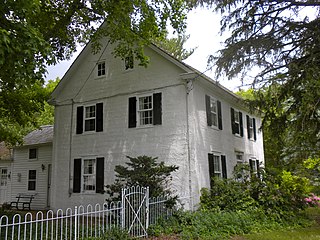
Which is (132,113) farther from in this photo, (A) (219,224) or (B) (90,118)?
(A) (219,224)

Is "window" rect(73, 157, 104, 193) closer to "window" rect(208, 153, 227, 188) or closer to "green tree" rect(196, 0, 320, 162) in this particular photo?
"window" rect(208, 153, 227, 188)

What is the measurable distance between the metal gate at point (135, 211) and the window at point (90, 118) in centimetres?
722

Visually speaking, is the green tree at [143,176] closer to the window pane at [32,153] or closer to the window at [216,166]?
the window at [216,166]

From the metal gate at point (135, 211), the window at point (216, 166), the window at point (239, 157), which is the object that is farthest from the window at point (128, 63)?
the window at point (239, 157)

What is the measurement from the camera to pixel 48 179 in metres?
18.2

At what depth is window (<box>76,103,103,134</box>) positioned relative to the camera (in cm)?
1555

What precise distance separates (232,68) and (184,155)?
4130 mm

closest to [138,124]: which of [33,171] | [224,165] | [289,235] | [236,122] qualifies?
[224,165]

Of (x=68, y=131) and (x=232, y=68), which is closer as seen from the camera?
(x=232, y=68)

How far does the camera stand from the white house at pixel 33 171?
18312 mm

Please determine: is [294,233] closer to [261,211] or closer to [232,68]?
[261,211]

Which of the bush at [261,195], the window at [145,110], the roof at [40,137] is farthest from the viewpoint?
the roof at [40,137]

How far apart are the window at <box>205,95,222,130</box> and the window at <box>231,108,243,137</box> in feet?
6.21

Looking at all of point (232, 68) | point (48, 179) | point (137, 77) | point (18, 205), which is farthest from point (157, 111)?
point (18, 205)
